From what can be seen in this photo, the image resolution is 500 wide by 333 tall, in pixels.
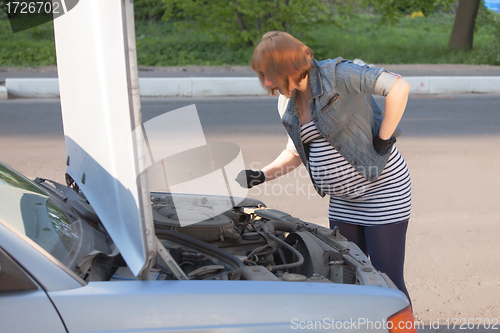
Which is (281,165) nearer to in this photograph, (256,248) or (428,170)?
(256,248)

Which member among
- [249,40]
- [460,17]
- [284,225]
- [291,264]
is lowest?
[249,40]

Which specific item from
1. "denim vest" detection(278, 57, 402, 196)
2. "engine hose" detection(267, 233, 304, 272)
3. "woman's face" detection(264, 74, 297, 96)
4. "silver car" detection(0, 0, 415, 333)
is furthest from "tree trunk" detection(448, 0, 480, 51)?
"silver car" detection(0, 0, 415, 333)

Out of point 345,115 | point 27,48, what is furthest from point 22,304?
point 27,48

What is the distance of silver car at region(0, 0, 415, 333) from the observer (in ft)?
5.03

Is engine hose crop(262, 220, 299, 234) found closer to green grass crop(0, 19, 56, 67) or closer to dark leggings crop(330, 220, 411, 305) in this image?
dark leggings crop(330, 220, 411, 305)

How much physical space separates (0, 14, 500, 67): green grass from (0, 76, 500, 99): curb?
5.04m

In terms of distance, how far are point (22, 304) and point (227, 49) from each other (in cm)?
1830

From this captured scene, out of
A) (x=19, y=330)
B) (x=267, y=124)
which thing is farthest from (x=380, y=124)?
(x=267, y=124)

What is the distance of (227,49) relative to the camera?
19.1 metres

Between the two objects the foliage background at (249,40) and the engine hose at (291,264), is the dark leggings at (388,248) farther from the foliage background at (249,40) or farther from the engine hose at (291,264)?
the foliage background at (249,40)

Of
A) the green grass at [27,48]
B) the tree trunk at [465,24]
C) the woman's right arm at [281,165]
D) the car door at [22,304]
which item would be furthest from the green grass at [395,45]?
the car door at [22,304]

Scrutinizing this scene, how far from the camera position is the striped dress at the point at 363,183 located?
2416mm

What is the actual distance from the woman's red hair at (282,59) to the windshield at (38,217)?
1.15 metres

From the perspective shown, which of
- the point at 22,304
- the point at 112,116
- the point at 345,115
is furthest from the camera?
the point at 345,115
